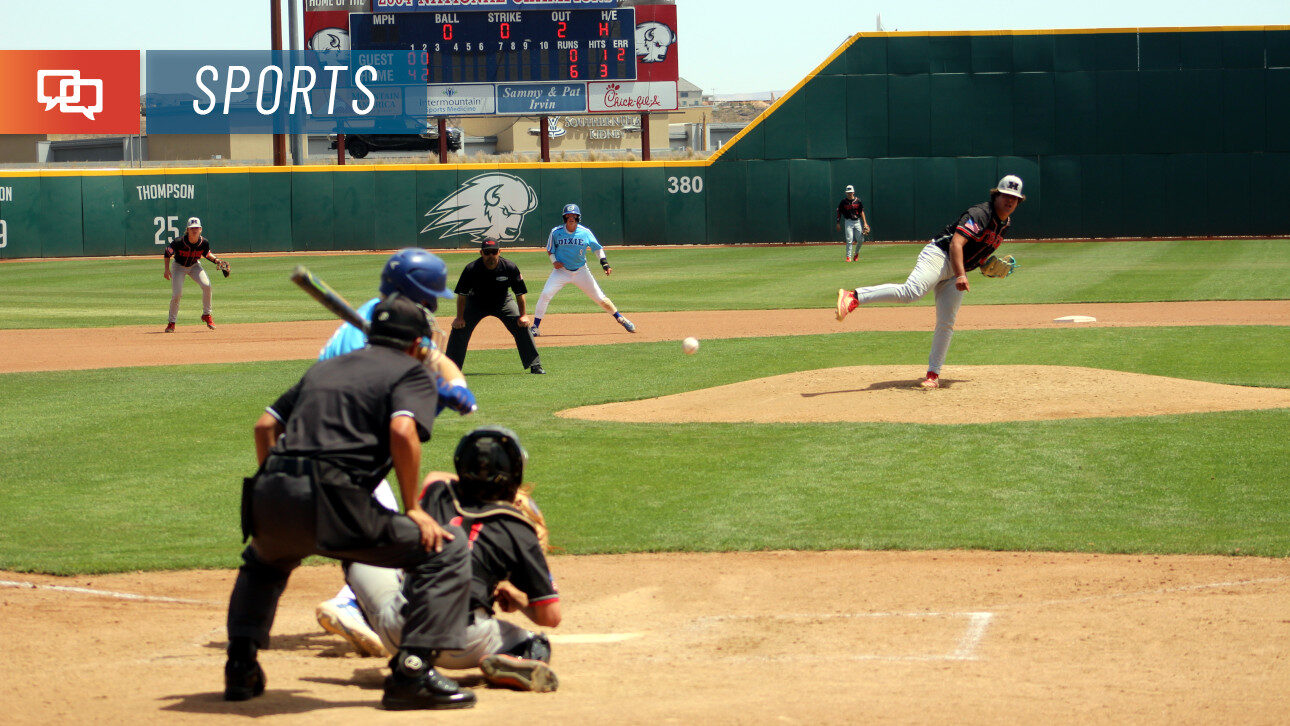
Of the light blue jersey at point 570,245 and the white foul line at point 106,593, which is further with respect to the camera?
the light blue jersey at point 570,245

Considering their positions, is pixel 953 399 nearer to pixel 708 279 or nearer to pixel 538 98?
pixel 708 279

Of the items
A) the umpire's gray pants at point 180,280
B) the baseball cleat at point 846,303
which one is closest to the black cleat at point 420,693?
the baseball cleat at point 846,303

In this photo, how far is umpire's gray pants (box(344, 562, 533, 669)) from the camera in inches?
204

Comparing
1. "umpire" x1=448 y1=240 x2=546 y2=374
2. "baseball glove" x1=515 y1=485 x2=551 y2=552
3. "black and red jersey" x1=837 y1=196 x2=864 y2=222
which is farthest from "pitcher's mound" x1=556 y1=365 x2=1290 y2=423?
"black and red jersey" x1=837 y1=196 x2=864 y2=222

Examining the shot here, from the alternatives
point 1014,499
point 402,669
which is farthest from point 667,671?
point 1014,499

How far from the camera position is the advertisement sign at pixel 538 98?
137 feet

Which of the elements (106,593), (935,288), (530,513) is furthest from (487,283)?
(530,513)

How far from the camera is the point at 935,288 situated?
41.5 ft

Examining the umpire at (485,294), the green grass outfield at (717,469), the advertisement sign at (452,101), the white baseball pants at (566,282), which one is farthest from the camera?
the advertisement sign at (452,101)

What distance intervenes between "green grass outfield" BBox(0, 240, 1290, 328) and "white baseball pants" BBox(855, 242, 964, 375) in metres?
11.6

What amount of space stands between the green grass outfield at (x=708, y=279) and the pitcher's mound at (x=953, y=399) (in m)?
11.2

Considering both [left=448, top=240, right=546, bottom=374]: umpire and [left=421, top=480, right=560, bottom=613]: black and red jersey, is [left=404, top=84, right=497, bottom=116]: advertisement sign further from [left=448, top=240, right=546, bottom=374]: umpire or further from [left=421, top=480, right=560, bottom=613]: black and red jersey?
[left=421, top=480, right=560, bottom=613]: black and red jersey

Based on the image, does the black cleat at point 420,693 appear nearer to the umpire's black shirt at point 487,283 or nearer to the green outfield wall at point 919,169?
the umpire's black shirt at point 487,283

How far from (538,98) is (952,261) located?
31557 millimetres
